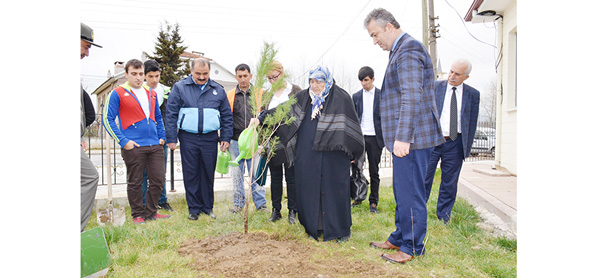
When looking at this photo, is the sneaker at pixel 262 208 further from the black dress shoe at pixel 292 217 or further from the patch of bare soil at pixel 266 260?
the patch of bare soil at pixel 266 260

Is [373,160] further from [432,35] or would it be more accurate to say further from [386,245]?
[432,35]

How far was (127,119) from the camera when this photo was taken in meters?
4.28

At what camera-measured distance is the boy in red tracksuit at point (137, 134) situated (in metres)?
4.18

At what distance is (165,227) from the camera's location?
13.0 ft

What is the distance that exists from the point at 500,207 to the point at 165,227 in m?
3.77

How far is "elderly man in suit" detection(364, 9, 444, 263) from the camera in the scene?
2.92 metres

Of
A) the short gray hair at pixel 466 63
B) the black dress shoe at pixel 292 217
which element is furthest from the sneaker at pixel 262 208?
the short gray hair at pixel 466 63

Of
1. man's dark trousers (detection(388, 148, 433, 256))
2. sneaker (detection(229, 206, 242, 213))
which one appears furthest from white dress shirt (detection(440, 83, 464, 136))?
sneaker (detection(229, 206, 242, 213))

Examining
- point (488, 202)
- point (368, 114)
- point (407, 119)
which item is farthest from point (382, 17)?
point (488, 202)

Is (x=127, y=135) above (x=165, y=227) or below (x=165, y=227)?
above

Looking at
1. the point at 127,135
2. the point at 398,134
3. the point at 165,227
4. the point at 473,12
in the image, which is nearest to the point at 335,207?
the point at 398,134

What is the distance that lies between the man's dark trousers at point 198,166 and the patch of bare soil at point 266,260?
47.0 inches

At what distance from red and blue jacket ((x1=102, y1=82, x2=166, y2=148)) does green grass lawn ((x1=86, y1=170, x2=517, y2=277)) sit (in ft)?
3.28

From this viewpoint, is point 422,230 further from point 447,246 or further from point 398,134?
point 398,134
